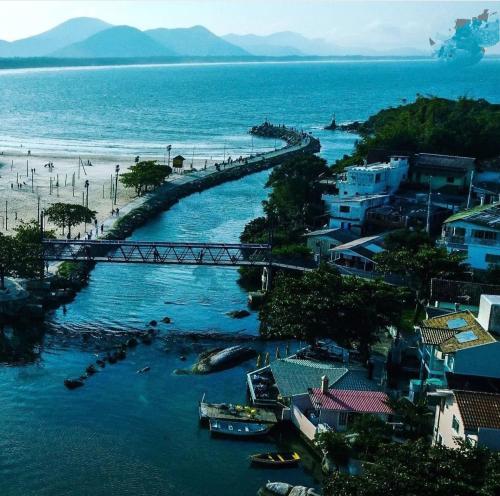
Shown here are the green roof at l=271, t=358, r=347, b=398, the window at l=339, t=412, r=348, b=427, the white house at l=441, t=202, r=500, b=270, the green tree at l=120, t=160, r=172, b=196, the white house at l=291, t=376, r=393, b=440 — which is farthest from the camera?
the green tree at l=120, t=160, r=172, b=196

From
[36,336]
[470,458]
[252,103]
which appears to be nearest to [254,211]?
[36,336]

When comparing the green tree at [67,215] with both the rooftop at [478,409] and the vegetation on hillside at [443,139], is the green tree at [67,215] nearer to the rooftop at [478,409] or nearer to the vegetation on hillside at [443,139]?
the vegetation on hillside at [443,139]

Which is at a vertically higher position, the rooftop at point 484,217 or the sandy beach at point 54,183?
the rooftop at point 484,217

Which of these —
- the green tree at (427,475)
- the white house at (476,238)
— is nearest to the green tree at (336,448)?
the green tree at (427,475)

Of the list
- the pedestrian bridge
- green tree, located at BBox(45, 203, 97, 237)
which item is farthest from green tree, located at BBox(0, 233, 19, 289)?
green tree, located at BBox(45, 203, 97, 237)

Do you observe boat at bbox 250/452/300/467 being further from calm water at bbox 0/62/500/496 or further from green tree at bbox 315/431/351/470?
green tree at bbox 315/431/351/470

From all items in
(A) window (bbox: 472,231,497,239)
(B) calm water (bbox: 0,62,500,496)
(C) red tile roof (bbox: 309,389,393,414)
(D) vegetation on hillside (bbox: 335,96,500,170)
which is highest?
(D) vegetation on hillside (bbox: 335,96,500,170)

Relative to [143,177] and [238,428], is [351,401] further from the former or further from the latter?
[143,177]
